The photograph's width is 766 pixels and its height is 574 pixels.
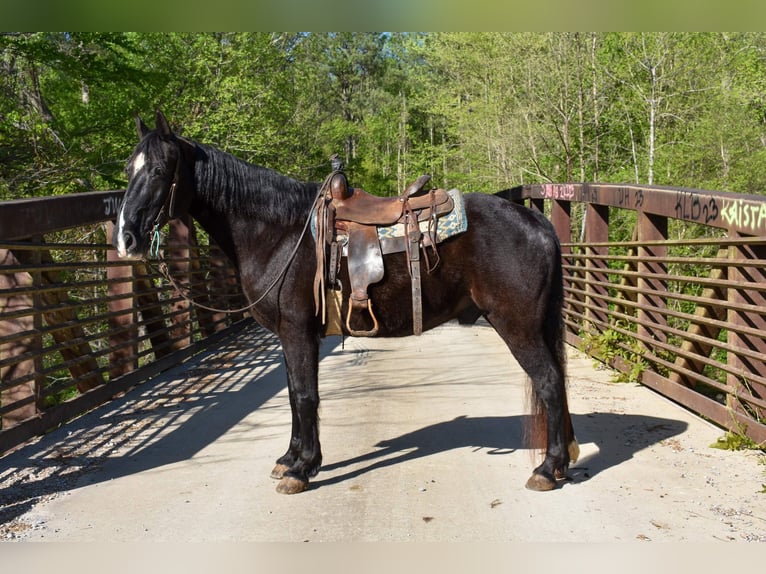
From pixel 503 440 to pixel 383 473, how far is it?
43.1 inches

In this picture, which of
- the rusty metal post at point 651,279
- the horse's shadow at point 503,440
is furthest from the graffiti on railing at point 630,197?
the horse's shadow at point 503,440

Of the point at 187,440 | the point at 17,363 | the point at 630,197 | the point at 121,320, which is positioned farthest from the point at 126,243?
the point at 630,197

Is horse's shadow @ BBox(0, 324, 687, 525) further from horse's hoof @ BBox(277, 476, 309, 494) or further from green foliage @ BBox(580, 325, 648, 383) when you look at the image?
green foliage @ BBox(580, 325, 648, 383)

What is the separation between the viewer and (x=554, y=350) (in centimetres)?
421

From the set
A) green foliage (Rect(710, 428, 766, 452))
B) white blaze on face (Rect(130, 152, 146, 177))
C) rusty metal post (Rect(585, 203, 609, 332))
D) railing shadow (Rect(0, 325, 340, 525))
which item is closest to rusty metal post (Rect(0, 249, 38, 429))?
railing shadow (Rect(0, 325, 340, 525))

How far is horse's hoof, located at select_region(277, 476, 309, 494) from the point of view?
404 centimetres

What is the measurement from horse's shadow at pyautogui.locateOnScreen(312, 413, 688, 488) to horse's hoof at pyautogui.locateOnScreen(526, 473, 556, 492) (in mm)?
249

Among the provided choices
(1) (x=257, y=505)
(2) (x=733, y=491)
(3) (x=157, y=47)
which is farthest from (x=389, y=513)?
(3) (x=157, y=47)

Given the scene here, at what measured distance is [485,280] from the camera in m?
4.20

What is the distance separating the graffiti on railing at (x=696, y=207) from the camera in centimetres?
519

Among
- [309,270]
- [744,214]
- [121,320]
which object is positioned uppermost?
[744,214]

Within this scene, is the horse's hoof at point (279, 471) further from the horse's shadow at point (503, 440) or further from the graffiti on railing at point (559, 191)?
the graffiti on railing at point (559, 191)

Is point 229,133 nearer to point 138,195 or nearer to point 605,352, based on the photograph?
point 605,352

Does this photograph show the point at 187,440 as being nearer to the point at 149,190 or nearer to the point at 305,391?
the point at 305,391
